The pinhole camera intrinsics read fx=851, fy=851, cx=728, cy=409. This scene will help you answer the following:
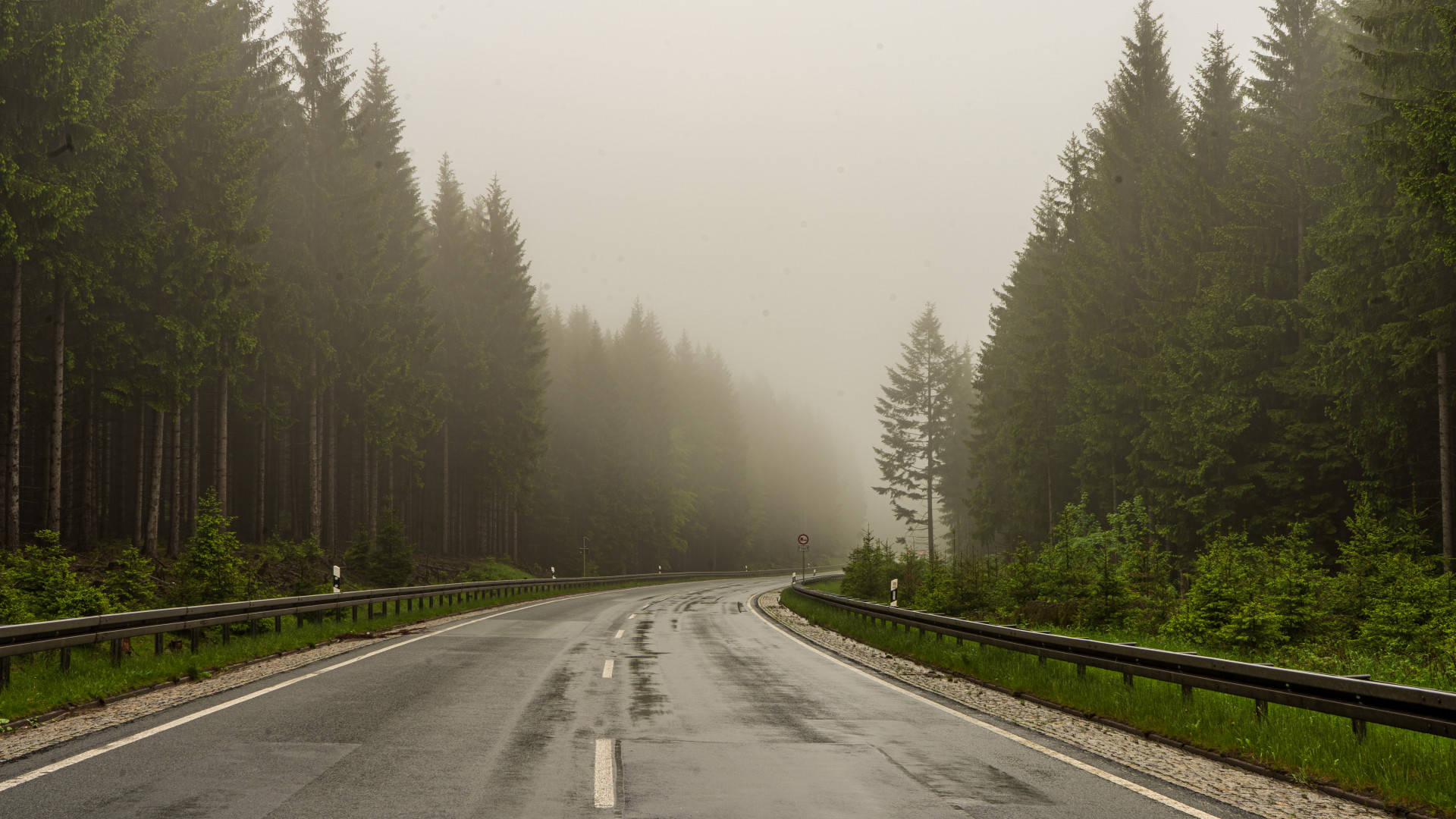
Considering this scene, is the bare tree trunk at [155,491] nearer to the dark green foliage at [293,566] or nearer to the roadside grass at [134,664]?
the dark green foliage at [293,566]

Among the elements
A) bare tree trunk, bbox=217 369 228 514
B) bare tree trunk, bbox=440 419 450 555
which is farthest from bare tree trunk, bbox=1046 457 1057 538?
bare tree trunk, bbox=217 369 228 514

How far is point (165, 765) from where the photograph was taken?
636cm

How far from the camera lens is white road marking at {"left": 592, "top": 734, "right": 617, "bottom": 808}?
18.4ft

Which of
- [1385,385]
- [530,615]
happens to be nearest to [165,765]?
[530,615]

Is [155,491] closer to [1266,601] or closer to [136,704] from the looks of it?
[136,704]

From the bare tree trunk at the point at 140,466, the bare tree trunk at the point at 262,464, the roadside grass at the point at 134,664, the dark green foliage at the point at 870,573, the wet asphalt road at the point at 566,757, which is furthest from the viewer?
the dark green foliage at the point at 870,573

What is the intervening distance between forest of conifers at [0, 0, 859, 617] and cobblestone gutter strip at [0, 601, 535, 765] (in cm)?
612

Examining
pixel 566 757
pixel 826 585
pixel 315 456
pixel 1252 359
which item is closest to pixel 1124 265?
pixel 1252 359

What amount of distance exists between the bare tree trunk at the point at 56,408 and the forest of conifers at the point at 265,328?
9 centimetres

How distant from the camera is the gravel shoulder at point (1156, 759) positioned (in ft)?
19.6

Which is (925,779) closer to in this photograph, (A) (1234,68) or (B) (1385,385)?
(B) (1385,385)

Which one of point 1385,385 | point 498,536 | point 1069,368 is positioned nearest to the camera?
point 1385,385

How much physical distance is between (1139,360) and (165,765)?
3006 centimetres

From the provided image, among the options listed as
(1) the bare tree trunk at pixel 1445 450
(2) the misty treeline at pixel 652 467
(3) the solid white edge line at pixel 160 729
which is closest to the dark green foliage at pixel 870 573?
(1) the bare tree trunk at pixel 1445 450
